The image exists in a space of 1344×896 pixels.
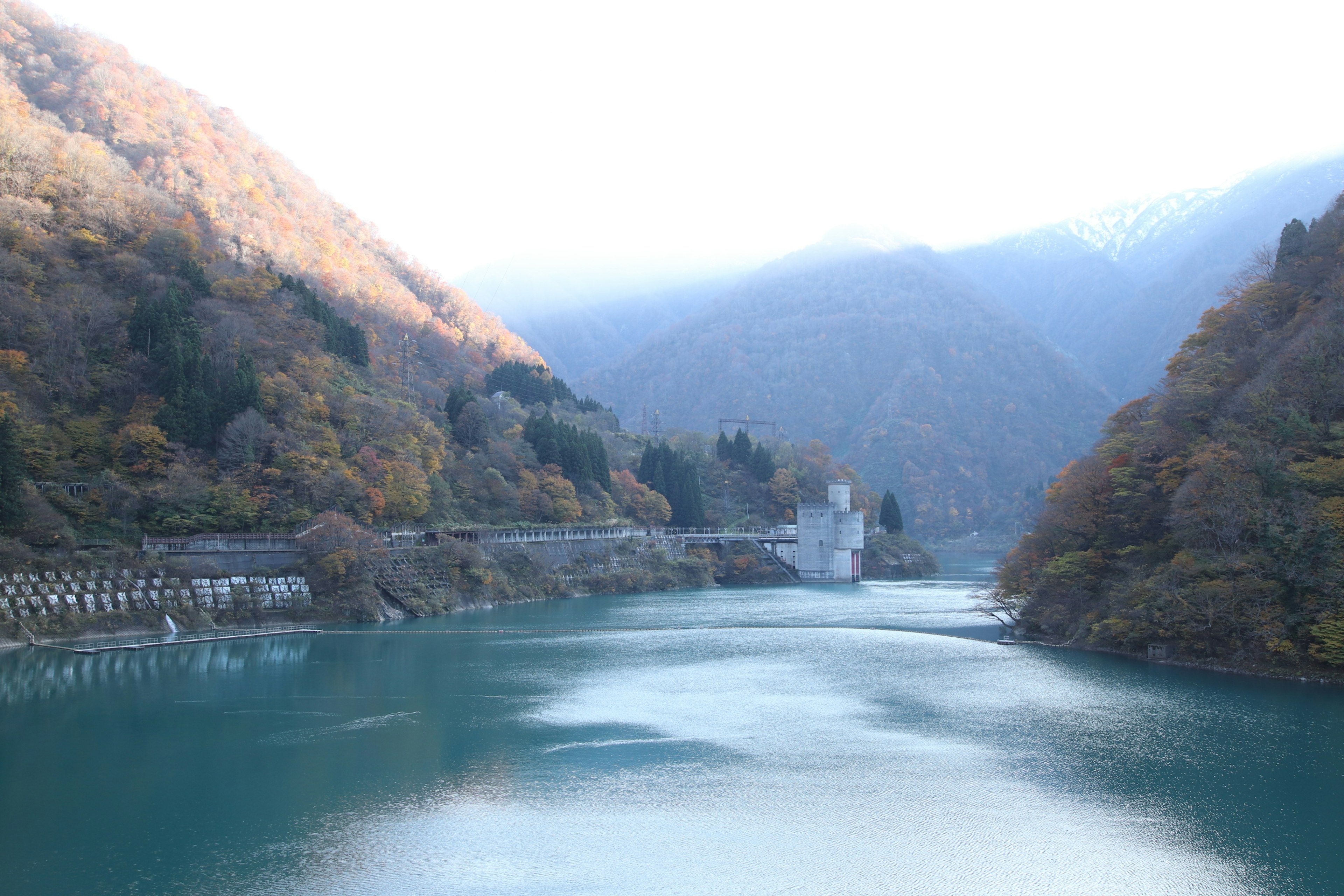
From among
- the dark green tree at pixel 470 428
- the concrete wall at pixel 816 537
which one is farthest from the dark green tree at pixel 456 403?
the concrete wall at pixel 816 537

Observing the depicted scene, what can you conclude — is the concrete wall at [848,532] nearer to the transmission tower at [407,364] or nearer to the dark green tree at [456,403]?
the dark green tree at [456,403]

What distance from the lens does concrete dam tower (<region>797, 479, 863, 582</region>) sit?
9219cm

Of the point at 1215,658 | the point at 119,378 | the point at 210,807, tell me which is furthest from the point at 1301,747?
the point at 119,378

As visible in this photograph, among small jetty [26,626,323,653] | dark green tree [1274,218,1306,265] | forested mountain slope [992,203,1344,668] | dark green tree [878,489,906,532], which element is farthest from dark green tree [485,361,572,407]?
dark green tree [1274,218,1306,265]

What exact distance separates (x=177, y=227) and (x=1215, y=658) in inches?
2540

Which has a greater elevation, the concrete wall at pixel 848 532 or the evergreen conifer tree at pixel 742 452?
the evergreen conifer tree at pixel 742 452

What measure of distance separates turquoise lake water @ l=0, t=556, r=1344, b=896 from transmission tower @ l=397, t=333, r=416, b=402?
130 ft

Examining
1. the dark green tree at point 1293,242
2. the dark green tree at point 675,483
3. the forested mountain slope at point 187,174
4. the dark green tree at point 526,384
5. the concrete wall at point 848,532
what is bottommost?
the concrete wall at point 848,532

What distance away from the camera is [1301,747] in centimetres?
2294

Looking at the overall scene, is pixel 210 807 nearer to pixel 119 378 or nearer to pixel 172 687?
pixel 172 687

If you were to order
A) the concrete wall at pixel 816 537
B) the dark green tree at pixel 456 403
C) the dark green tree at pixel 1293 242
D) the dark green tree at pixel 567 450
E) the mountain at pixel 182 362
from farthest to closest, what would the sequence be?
the concrete wall at pixel 816 537 → the dark green tree at pixel 567 450 → the dark green tree at pixel 456 403 → the mountain at pixel 182 362 → the dark green tree at pixel 1293 242

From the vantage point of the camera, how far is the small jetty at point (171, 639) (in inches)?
1453

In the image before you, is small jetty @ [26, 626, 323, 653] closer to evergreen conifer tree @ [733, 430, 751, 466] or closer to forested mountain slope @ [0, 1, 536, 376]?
forested mountain slope @ [0, 1, 536, 376]

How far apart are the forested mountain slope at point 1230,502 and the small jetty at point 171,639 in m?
35.1
